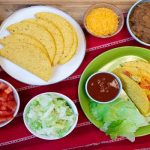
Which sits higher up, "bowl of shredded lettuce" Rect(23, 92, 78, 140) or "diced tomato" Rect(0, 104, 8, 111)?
"diced tomato" Rect(0, 104, 8, 111)

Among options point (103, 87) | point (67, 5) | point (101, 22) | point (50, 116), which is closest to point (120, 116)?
point (103, 87)

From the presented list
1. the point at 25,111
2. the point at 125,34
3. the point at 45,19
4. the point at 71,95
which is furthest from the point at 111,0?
the point at 25,111

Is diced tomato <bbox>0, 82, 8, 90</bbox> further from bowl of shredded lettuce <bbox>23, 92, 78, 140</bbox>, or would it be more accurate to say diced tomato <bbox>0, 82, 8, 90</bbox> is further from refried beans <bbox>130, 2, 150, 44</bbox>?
refried beans <bbox>130, 2, 150, 44</bbox>

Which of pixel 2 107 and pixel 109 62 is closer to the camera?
pixel 2 107

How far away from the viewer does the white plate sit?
2117mm

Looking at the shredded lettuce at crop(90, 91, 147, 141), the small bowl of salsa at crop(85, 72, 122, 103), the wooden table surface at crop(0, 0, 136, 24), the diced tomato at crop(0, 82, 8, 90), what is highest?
the wooden table surface at crop(0, 0, 136, 24)

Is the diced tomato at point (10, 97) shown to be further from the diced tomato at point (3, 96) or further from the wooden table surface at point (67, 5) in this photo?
the wooden table surface at point (67, 5)

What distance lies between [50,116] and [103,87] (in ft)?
0.83

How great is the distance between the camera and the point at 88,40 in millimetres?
2193

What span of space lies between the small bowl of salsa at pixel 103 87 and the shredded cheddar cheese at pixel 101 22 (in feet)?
0.62

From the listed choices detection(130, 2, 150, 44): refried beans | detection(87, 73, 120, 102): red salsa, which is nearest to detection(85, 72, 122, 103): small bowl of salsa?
detection(87, 73, 120, 102): red salsa

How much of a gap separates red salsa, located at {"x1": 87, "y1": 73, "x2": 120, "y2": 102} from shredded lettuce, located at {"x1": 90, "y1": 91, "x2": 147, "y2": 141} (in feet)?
0.15

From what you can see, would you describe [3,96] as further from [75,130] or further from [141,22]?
[141,22]

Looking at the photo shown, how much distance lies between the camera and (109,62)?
2.19m
